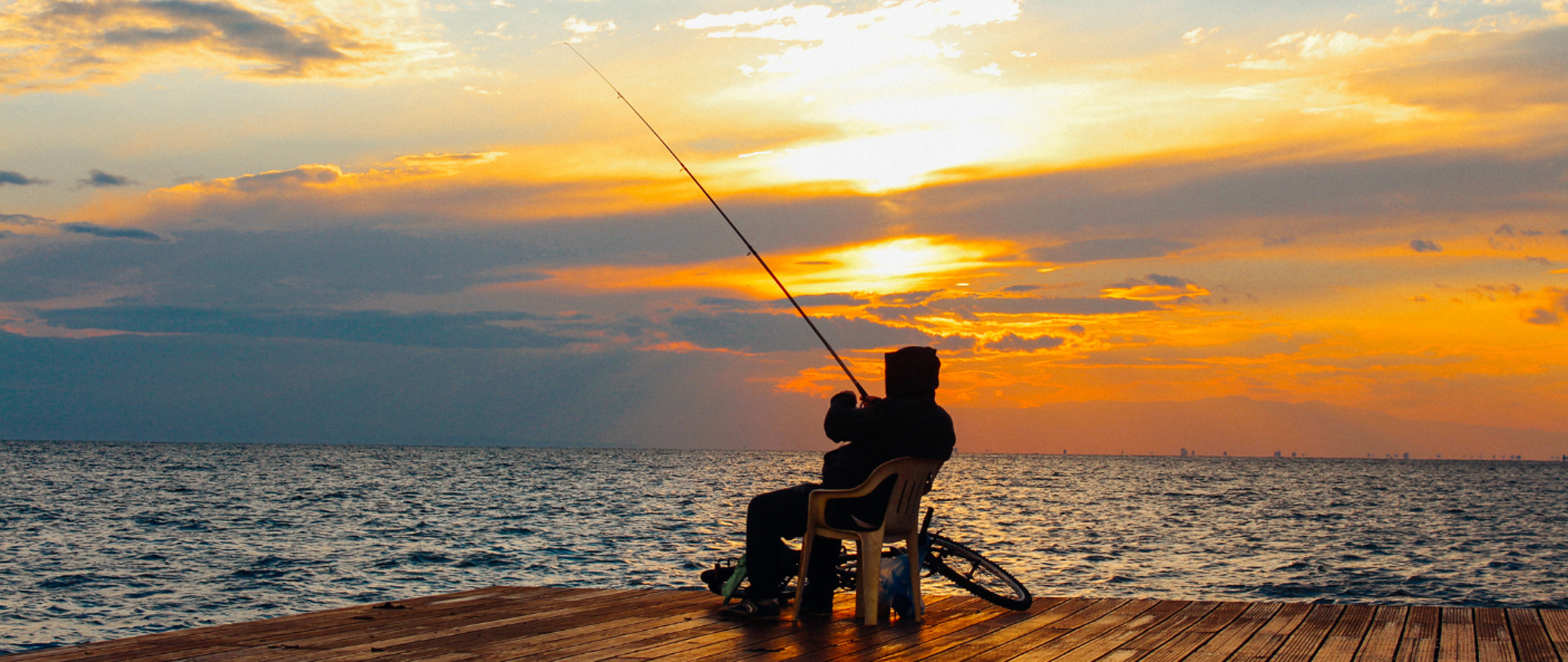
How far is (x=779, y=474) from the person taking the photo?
290 feet

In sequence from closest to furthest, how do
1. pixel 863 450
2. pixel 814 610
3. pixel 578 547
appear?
pixel 863 450, pixel 814 610, pixel 578 547

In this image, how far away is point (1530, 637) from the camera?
4512mm

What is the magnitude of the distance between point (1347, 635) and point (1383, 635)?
15cm

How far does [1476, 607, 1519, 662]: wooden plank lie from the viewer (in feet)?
13.6

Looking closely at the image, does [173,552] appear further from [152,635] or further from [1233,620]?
[1233,620]

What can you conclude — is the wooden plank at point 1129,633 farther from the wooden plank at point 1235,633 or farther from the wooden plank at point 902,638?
the wooden plank at point 902,638

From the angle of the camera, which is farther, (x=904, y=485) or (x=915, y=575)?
(x=915, y=575)

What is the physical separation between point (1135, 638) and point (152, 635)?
13.0ft

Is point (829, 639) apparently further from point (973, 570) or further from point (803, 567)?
point (973, 570)

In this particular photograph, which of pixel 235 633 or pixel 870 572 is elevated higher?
pixel 870 572

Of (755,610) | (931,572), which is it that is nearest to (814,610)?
(755,610)

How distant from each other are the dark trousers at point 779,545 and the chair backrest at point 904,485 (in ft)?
1.13

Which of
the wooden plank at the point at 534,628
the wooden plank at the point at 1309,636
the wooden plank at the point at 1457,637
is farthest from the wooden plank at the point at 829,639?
the wooden plank at the point at 1457,637

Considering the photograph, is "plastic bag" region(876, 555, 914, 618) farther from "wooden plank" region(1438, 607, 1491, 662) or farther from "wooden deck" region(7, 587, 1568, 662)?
"wooden plank" region(1438, 607, 1491, 662)
